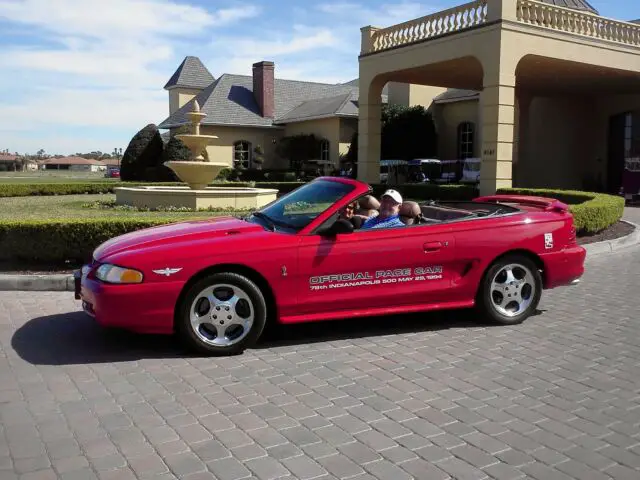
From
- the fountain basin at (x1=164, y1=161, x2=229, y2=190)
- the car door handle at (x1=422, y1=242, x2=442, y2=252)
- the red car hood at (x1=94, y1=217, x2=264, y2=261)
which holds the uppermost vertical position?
the fountain basin at (x1=164, y1=161, x2=229, y2=190)

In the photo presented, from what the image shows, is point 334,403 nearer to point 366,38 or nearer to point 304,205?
point 304,205

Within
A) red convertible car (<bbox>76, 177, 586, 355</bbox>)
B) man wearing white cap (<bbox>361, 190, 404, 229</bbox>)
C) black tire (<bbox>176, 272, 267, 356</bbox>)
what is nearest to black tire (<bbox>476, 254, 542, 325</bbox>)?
red convertible car (<bbox>76, 177, 586, 355</bbox>)

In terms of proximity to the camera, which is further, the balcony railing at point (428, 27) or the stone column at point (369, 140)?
the stone column at point (369, 140)

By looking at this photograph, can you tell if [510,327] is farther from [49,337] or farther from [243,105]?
[243,105]

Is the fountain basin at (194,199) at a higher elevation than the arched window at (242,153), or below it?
below

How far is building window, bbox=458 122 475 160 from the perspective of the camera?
113 feet

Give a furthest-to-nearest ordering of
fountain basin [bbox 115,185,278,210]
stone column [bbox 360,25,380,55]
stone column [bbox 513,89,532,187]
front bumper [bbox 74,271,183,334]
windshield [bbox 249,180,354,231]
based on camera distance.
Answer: stone column [bbox 513,89,532,187], stone column [bbox 360,25,380,55], fountain basin [bbox 115,185,278,210], windshield [bbox 249,180,354,231], front bumper [bbox 74,271,183,334]

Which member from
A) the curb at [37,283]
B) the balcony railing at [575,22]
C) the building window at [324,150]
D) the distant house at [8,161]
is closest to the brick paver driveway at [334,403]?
the curb at [37,283]

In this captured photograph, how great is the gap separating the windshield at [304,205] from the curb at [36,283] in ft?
10.6

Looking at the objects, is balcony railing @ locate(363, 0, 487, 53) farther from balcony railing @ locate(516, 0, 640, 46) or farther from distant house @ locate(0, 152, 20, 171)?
distant house @ locate(0, 152, 20, 171)

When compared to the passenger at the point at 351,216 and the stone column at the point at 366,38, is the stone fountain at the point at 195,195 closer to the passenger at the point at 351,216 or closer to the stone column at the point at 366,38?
the stone column at the point at 366,38

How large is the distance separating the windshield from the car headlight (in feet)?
4.65

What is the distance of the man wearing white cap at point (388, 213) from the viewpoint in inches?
245

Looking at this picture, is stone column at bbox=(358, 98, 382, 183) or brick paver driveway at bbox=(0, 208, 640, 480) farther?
stone column at bbox=(358, 98, 382, 183)
